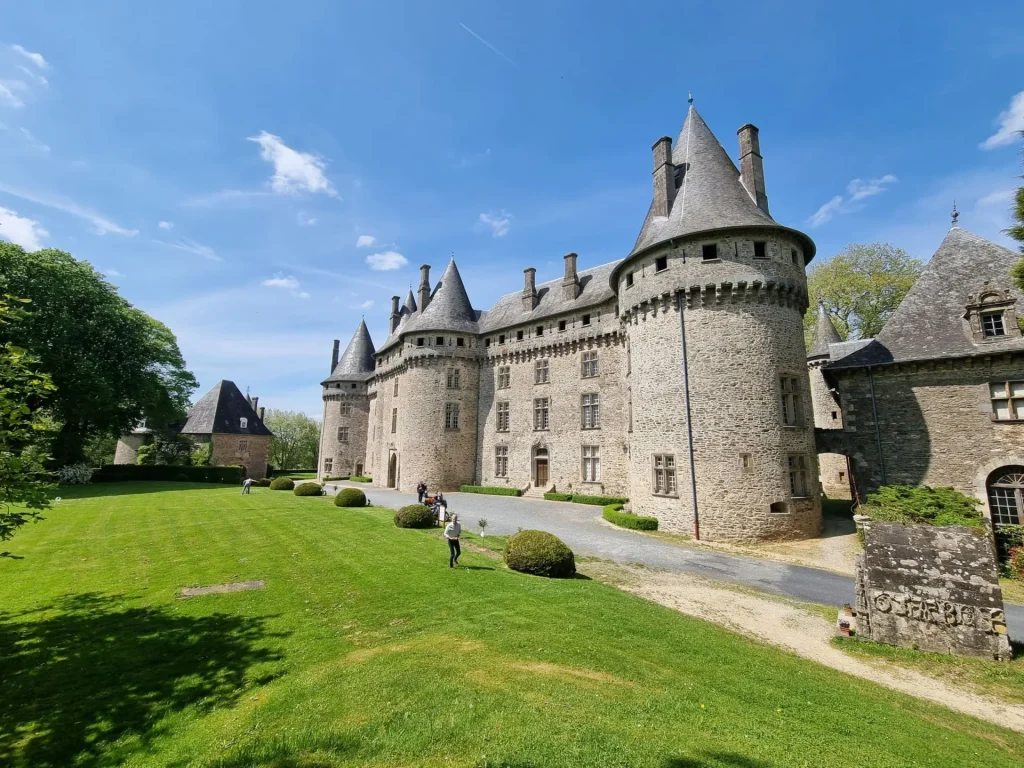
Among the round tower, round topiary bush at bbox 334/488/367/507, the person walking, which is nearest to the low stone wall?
the round tower

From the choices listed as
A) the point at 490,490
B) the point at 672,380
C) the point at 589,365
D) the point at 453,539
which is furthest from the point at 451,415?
the point at 453,539

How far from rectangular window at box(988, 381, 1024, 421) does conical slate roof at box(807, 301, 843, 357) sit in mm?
13051

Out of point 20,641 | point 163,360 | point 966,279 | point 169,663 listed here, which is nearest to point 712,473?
point 966,279

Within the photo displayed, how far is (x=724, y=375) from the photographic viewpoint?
745 inches

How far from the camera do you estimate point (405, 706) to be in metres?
5.38

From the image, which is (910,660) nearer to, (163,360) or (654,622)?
(654,622)

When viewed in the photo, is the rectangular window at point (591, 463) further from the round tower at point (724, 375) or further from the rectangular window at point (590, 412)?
the round tower at point (724, 375)

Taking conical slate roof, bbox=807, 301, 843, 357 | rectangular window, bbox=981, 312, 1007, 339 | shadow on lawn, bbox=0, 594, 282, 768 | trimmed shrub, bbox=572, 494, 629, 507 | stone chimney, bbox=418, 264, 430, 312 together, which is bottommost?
shadow on lawn, bbox=0, 594, 282, 768

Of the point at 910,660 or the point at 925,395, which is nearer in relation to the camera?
the point at 910,660

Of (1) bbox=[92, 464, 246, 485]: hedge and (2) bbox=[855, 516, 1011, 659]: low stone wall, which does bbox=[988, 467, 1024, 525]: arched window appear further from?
(1) bbox=[92, 464, 246, 485]: hedge

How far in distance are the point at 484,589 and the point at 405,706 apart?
5.00 metres

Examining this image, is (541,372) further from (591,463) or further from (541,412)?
(591,463)

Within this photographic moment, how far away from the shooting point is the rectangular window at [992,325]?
1823 centimetres

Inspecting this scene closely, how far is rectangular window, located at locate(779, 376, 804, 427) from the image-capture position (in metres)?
19.0
